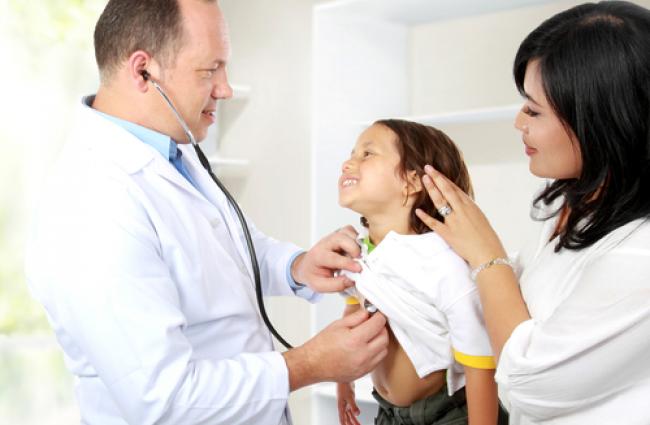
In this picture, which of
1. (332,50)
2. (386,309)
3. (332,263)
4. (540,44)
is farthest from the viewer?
(332,50)

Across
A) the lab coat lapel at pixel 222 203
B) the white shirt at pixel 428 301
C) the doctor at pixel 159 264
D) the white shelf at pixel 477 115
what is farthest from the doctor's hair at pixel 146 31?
the white shelf at pixel 477 115

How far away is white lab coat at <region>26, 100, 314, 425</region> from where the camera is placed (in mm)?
1311

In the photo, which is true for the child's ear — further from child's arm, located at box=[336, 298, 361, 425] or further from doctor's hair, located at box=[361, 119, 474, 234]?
child's arm, located at box=[336, 298, 361, 425]

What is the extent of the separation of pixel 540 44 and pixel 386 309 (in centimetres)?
58

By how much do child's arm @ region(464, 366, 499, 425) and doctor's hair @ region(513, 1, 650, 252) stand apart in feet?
1.15

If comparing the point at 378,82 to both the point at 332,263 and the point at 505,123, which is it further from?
the point at 332,263

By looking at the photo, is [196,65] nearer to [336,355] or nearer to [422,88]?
[336,355]

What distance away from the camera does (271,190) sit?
11.2 feet

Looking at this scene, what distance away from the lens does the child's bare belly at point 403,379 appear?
5.44ft

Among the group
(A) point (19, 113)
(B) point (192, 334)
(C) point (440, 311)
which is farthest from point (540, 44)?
(A) point (19, 113)

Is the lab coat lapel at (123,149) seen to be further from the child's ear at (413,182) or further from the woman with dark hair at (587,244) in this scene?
the woman with dark hair at (587,244)

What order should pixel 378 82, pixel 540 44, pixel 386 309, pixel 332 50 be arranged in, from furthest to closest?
1. pixel 378 82
2. pixel 332 50
3. pixel 386 309
4. pixel 540 44

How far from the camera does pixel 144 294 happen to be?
1.31m

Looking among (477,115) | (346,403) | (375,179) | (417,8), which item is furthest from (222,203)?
(417,8)
